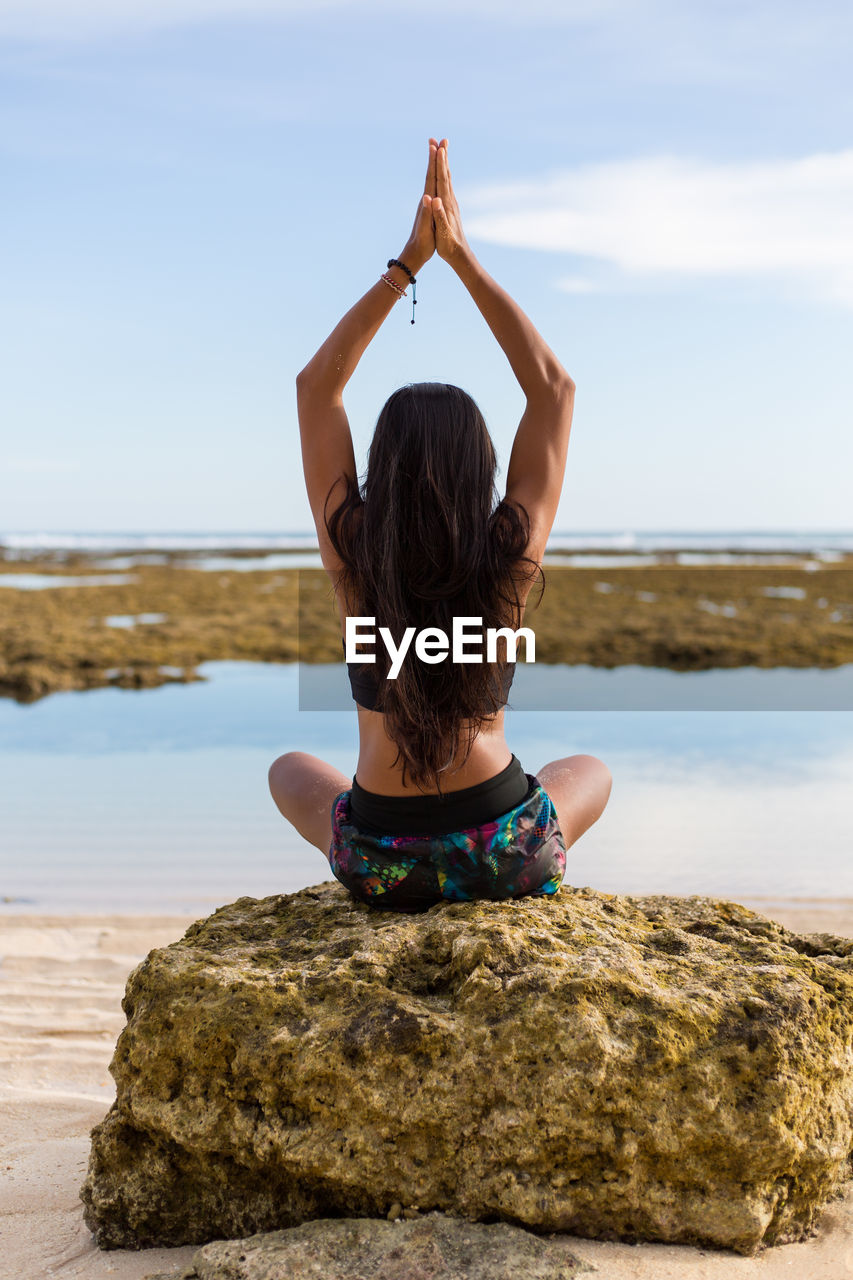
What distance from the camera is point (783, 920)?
4.79 m

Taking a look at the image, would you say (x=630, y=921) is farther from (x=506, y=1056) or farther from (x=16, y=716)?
(x=16, y=716)

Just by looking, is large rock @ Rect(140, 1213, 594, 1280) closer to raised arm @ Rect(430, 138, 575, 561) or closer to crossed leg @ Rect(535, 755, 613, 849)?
crossed leg @ Rect(535, 755, 613, 849)

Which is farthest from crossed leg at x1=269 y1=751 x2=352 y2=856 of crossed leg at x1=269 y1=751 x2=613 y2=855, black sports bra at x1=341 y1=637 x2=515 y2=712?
black sports bra at x1=341 y1=637 x2=515 y2=712

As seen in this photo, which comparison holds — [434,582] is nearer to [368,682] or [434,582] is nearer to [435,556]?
[435,556]

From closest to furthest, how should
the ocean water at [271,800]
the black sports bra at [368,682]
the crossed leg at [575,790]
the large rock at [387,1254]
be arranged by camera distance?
the large rock at [387,1254]
the black sports bra at [368,682]
the crossed leg at [575,790]
the ocean water at [271,800]

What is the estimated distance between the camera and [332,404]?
9.81ft

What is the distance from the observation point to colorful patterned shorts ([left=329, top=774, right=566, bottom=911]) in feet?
9.05

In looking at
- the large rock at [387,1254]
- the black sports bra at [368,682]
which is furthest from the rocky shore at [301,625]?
A: the large rock at [387,1254]

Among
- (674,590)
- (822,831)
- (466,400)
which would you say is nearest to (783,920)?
(822,831)

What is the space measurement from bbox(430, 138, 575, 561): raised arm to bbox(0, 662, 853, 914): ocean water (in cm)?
290

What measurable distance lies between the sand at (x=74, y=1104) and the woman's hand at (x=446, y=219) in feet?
8.54

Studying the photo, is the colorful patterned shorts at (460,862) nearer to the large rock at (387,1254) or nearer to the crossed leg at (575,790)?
the crossed leg at (575,790)

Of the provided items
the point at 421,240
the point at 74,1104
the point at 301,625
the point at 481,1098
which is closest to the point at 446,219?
the point at 421,240

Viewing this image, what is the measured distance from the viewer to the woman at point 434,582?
274 centimetres
